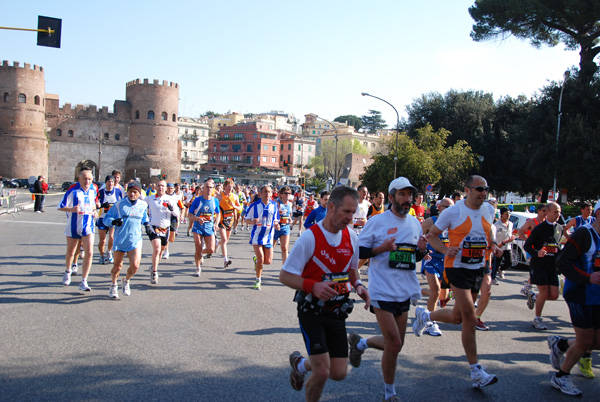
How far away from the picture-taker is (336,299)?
3.83 metres

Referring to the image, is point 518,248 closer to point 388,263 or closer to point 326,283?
point 388,263

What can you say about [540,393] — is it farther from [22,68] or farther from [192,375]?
[22,68]

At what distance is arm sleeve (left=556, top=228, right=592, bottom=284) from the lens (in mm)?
4648

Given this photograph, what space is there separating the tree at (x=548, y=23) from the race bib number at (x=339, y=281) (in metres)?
33.6

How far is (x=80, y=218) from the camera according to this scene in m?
8.54

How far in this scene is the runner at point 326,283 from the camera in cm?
371

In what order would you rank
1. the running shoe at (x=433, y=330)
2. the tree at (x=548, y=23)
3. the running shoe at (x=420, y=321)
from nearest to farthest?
the running shoe at (x=420, y=321) → the running shoe at (x=433, y=330) → the tree at (x=548, y=23)

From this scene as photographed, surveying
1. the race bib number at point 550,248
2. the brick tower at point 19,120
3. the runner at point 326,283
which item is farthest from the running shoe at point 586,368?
the brick tower at point 19,120

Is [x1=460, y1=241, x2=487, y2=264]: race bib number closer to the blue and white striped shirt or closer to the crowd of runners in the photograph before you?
the crowd of runners

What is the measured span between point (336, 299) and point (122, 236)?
4.94 metres

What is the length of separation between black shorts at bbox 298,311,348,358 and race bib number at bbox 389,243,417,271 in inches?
36.7

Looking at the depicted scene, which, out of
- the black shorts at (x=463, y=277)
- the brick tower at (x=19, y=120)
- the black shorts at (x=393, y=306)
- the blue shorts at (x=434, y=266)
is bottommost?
the blue shorts at (x=434, y=266)

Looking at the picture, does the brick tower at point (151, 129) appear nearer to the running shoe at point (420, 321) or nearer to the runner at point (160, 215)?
the runner at point (160, 215)

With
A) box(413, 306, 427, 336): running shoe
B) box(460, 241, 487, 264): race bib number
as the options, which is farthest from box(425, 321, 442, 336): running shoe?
box(460, 241, 487, 264): race bib number
